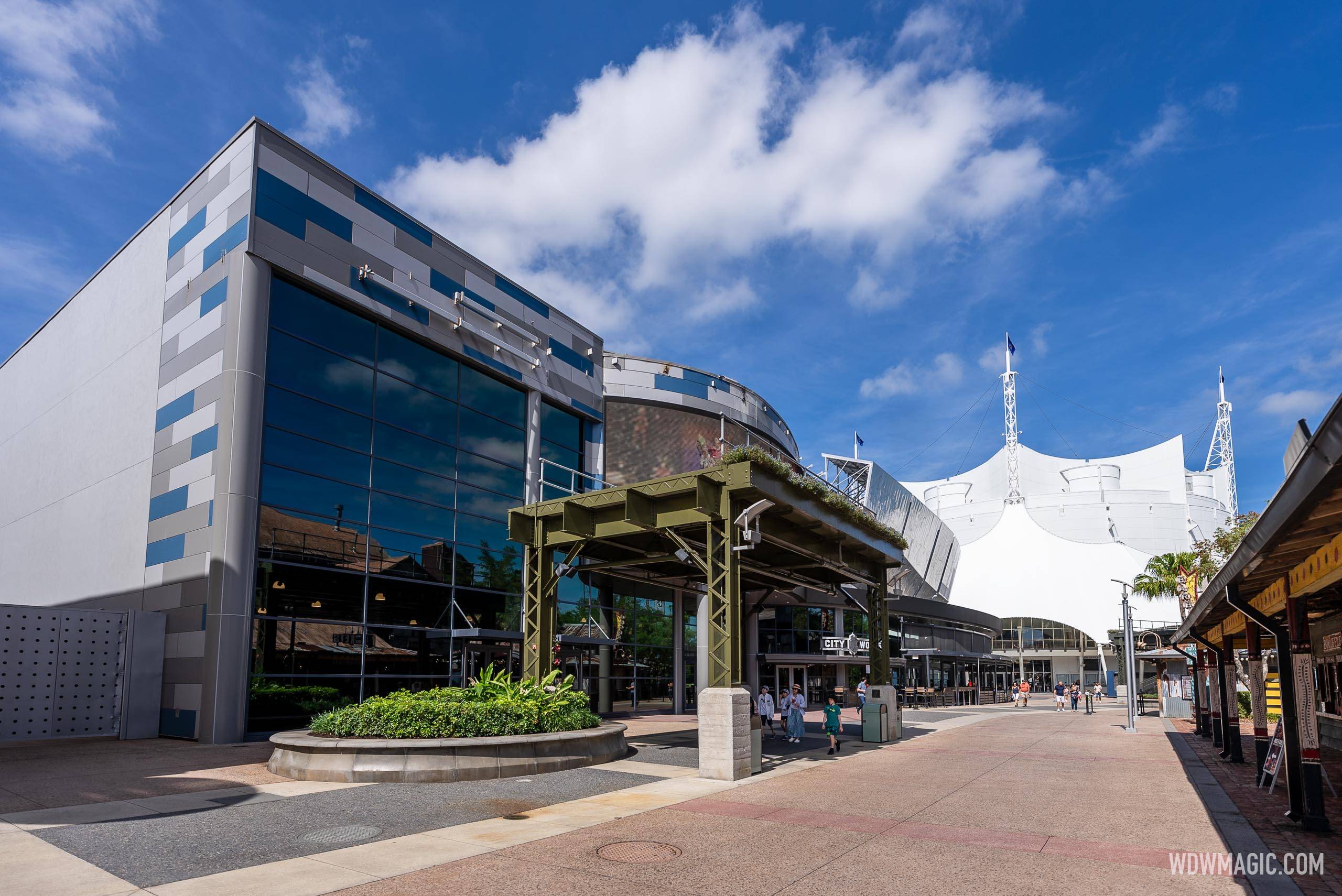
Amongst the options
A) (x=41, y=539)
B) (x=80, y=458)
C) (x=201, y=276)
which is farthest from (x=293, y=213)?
(x=41, y=539)

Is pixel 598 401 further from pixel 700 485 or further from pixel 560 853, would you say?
pixel 560 853

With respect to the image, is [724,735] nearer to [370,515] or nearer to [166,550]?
[370,515]

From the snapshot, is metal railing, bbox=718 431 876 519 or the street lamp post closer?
metal railing, bbox=718 431 876 519

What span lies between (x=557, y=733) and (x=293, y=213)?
54.9 feet

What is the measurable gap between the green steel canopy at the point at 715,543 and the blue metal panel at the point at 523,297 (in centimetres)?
1053

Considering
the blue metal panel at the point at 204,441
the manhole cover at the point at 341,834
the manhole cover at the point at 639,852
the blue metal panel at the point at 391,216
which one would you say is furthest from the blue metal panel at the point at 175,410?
the manhole cover at the point at 639,852

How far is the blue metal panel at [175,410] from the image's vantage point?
24.1 m

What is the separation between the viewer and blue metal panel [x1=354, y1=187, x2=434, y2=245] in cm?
2677

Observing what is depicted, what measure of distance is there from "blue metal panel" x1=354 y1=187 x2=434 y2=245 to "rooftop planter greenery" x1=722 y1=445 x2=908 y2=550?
48.3ft

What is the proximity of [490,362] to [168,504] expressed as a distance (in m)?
11.2

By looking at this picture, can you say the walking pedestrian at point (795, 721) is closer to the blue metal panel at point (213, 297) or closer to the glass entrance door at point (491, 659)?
the glass entrance door at point (491, 659)

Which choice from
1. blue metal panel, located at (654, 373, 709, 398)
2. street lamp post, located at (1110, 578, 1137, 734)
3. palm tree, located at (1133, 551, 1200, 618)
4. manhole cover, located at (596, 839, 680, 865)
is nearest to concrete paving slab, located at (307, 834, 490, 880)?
manhole cover, located at (596, 839, 680, 865)

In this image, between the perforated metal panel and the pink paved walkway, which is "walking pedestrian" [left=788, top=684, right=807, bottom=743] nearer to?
the pink paved walkway

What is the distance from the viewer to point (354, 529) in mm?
25453
